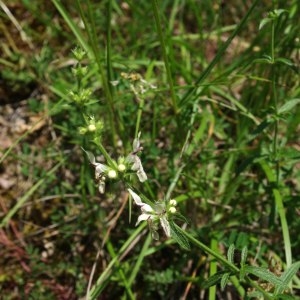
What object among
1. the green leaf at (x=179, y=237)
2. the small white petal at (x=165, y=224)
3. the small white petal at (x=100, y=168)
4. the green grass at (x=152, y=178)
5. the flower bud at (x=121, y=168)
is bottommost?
the green grass at (x=152, y=178)

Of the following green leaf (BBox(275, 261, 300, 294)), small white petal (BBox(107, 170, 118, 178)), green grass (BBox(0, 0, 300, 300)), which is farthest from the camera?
green grass (BBox(0, 0, 300, 300))

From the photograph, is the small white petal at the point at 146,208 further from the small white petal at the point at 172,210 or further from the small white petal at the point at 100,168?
the small white petal at the point at 100,168

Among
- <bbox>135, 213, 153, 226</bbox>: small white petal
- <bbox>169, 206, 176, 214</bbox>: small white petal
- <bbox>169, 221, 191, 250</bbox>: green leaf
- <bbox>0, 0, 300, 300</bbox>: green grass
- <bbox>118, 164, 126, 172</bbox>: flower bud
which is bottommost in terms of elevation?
<bbox>0, 0, 300, 300</bbox>: green grass

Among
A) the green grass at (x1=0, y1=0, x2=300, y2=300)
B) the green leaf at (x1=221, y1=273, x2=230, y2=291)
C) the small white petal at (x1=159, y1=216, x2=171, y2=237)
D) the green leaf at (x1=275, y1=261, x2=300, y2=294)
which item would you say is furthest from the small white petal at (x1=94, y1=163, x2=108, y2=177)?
the green leaf at (x1=275, y1=261, x2=300, y2=294)

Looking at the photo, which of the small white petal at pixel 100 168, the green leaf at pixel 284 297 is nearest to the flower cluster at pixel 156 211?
the small white petal at pixel 100 168

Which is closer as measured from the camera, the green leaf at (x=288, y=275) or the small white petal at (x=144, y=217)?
the small white petal at (x=144, y=217)

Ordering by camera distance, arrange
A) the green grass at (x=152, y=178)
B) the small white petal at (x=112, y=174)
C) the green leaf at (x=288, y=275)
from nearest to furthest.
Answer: the small white petal at (x=112, y=174) → the green leaf at (x=288, y=275) → the green grass at (x=152, y=178)

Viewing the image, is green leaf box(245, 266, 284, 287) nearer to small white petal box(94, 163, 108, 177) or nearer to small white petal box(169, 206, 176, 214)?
small white petal box(169, 206, 176, 214)

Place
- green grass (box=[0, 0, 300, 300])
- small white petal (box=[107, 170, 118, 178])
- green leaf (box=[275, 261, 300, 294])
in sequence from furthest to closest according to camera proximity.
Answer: green grass (box=[0, 0, 300, 300]), green leaf (box=[275, 261, 300, 294]), small white petal (box=[107, 170, 118, 178])
